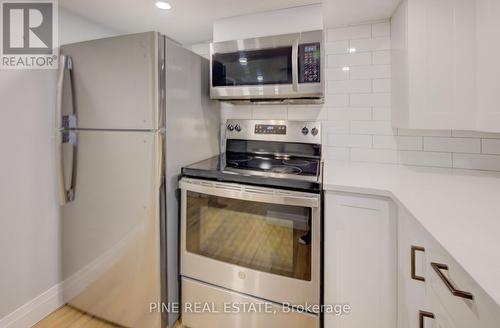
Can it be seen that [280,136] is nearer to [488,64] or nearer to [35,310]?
[488,64]

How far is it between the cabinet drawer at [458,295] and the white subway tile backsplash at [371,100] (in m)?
1.18

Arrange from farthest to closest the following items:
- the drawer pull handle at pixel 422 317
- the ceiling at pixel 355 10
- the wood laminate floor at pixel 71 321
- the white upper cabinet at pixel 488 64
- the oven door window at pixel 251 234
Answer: the wood laminate floor at pixel 71 321
the ceiling at pixel 355 10
the oven door window at pixel 251 234
the white upper cabinet at pixel 488 64
the drawer pull handle at pixel 422 317

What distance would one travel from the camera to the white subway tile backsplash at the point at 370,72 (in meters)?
1.68

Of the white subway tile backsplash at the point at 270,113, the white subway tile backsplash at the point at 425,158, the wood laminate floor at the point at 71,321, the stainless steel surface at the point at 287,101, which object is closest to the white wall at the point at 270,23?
the stainless steel surface at the point at 287,101

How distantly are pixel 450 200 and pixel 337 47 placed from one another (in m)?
1.28

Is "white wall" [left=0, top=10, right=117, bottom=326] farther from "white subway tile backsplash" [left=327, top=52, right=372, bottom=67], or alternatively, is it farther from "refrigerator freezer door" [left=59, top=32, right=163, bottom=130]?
"white subway tile backsplash" [left=327, top=52, right=372, bottom=67]

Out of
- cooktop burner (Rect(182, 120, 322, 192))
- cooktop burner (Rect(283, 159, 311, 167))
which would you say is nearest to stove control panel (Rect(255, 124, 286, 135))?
cooktop burner (Rect(182, 120, 322, 192))

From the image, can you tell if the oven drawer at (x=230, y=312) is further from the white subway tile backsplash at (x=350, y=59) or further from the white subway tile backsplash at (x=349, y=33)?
the white subway tile backsplash at (x=349, y=33)

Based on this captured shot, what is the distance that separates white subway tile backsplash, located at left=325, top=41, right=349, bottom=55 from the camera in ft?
5.72

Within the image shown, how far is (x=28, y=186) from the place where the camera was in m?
1.51

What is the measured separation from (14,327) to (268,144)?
1976mm

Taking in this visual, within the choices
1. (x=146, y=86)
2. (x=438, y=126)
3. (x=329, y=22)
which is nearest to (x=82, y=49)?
(x=146, y=86)

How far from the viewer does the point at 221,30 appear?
68.4 inches

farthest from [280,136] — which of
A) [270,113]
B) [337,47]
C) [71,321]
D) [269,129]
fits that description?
[71,321]
